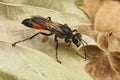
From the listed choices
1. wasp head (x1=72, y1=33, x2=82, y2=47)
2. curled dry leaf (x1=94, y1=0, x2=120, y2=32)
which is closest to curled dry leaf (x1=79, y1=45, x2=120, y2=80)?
wasp head (x1=72, y1=33, x2=82, y2=47)

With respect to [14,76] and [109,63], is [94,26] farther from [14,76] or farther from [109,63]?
[14,76]

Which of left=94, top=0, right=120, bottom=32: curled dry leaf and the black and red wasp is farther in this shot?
left=94, top=0, right=120, bottom=32: curled dry leaf

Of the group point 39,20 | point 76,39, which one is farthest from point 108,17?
point 39,20

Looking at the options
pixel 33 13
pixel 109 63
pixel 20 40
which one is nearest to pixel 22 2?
pixel 33 13

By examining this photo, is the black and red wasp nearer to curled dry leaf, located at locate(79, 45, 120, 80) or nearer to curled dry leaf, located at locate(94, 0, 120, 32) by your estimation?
curled dry leaf, located at locate(79, 45, 120, 80)

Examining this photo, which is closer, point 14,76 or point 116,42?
point 14,76

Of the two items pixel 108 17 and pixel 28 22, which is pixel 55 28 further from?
pixel 108 17

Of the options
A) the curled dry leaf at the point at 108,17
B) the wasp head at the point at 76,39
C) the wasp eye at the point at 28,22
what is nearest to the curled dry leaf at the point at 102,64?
the wasp head at the point at 76,39

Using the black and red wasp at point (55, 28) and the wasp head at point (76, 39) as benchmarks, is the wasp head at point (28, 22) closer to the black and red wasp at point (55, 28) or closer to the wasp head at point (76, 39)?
the black and red wasp at point (55, 28)
